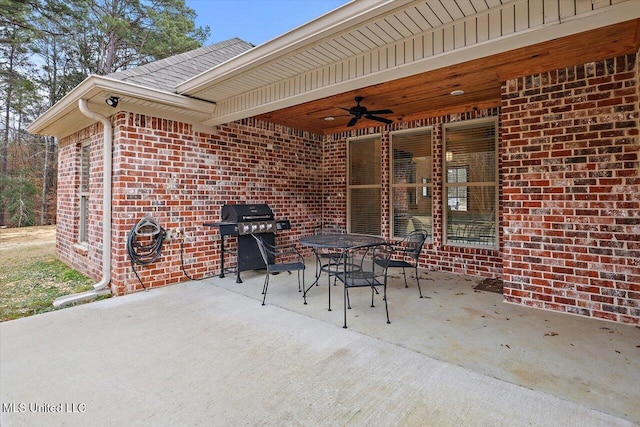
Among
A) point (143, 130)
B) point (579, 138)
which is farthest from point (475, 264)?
point (143, 130)

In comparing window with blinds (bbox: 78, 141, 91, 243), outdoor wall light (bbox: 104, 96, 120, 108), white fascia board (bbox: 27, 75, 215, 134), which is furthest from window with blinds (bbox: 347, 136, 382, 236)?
window with blinds (bbox: 78, 141, 91, 243)

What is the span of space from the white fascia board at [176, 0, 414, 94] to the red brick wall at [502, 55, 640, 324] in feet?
7.72

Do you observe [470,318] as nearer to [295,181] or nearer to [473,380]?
[473,380]

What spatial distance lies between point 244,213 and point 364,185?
2.80m

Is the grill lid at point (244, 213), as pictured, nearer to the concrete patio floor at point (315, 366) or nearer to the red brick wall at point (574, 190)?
the concrete patio floor at point (315, 366)

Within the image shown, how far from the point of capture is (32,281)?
506cm

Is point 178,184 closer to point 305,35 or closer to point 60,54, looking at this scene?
point 305,35

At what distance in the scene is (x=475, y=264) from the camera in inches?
198

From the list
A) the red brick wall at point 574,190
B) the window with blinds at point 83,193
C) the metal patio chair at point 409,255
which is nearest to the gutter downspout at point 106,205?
the window with blinds at point 83,193

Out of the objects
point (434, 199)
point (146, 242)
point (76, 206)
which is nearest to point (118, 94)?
point (146, 242)

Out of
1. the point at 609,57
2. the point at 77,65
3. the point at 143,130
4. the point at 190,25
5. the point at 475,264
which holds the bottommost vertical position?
the point at 475,264

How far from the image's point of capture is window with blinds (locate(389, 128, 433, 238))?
5.66m

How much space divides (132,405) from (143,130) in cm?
358

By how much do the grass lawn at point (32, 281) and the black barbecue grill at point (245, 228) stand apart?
2.13 meters
